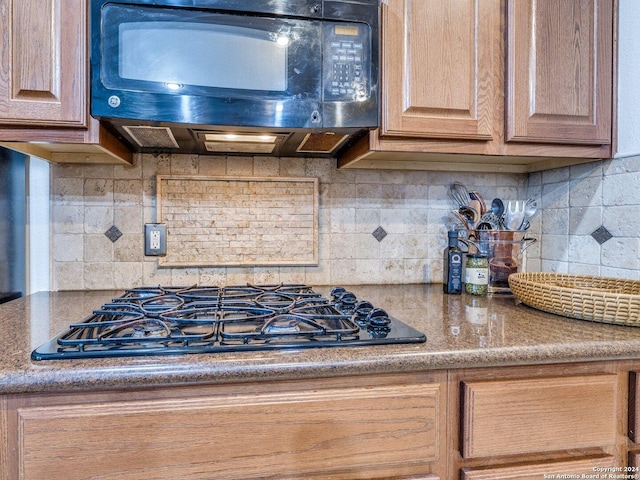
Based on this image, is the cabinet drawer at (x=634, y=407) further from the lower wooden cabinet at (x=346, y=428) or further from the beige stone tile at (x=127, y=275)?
the beige stone tile at (x=127, y=275)

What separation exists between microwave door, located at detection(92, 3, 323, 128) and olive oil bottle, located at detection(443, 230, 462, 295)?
662 millimetres

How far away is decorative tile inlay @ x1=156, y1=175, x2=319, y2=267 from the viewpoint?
1.40 metres

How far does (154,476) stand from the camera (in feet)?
2.39

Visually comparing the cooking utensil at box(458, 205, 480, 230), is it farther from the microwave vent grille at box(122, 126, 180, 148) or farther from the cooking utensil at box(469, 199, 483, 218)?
the microwave vent grille at box(122, 126, 180, 148)

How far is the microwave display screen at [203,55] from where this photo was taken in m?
0.99

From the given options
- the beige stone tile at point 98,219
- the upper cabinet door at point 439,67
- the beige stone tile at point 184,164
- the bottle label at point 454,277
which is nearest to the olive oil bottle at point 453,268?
the bottle label at point 454,277

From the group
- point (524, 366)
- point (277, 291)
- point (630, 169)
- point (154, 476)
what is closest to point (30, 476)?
point (154, 476)

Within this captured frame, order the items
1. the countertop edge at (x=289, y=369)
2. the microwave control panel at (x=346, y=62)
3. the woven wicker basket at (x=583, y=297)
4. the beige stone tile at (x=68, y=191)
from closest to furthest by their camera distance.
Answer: the countertop edge at (x=289, y=369), the woven wicker basket at (x=583, y=297), the microwave control panel at (x=346, y=62), the beige stone tile at (x=68, y=191)

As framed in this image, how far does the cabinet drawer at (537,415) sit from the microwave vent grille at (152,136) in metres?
0.99

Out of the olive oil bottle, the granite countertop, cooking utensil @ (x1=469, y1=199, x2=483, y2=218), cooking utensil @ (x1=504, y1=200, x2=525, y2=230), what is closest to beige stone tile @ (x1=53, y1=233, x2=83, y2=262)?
the granite countertop

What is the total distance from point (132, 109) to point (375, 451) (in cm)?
94

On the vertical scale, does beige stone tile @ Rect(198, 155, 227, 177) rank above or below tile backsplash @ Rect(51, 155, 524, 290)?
above

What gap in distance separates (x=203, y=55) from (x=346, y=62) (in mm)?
365

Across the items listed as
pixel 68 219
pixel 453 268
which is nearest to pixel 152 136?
pixel 68 219
